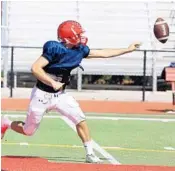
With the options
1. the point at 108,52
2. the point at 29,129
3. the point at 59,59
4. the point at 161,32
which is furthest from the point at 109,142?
the point at 161,32

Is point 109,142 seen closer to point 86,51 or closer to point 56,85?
point 86,51

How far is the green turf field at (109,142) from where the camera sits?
27.4ft

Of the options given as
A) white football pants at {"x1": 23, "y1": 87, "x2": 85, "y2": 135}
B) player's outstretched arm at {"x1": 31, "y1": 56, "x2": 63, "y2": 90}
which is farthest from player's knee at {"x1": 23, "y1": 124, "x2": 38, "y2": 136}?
player's outstretched arm at {"x1": 31, "y1": 56, "x2": 63, "y2": 90}

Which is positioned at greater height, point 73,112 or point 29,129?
point 73,112

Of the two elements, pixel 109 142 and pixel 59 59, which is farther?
pixel 109 142

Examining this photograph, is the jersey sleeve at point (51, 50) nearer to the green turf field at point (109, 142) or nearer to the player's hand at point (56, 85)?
the player's hand at point (56, 85)

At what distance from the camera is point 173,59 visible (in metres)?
25.7

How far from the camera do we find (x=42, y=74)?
721 cm

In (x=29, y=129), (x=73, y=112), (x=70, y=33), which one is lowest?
(x=29, y=129)

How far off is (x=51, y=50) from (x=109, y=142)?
291 cm

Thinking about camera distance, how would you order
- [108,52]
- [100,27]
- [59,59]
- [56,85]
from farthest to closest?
[100,27], [108,52], [59,59], [56,85]

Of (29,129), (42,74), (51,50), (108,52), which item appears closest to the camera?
(42,74)

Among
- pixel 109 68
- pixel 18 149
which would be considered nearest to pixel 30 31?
pixel 109 68

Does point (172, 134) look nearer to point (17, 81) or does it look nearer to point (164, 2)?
point (17, 81)
